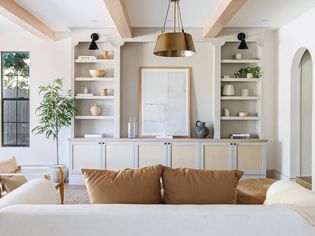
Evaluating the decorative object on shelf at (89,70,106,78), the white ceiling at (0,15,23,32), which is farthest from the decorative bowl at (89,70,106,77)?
the white ceiling at (0,15,23,32)

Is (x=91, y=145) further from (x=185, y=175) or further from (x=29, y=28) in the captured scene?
(x=185, y=175)

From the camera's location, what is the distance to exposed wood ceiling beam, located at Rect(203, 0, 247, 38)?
13.9 ft

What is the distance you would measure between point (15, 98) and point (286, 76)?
506cm

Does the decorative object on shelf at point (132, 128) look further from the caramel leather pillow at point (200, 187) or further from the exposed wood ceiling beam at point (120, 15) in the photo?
the caramel leather pillow at point (200, 187)

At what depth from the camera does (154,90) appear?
258 inches

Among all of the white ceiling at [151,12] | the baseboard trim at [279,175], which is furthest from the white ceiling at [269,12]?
the baseboard trim at [279,175]

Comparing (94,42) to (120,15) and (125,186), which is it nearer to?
(120,15)

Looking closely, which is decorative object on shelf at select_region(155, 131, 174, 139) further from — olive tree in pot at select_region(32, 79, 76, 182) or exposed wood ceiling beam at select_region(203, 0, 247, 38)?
exposed wood ceiling beam at select_region(203, 0, 247, 38)

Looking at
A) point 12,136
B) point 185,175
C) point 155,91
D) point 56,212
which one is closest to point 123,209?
point 56,212

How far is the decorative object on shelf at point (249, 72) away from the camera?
250 inches

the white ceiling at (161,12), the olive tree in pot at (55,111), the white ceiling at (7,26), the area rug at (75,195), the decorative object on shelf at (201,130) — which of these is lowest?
the area rug at (75,195)

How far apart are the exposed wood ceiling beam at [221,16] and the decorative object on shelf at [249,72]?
867 millimetres

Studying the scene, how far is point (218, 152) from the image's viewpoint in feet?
20.2

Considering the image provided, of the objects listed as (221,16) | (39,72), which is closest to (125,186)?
(221,16)
